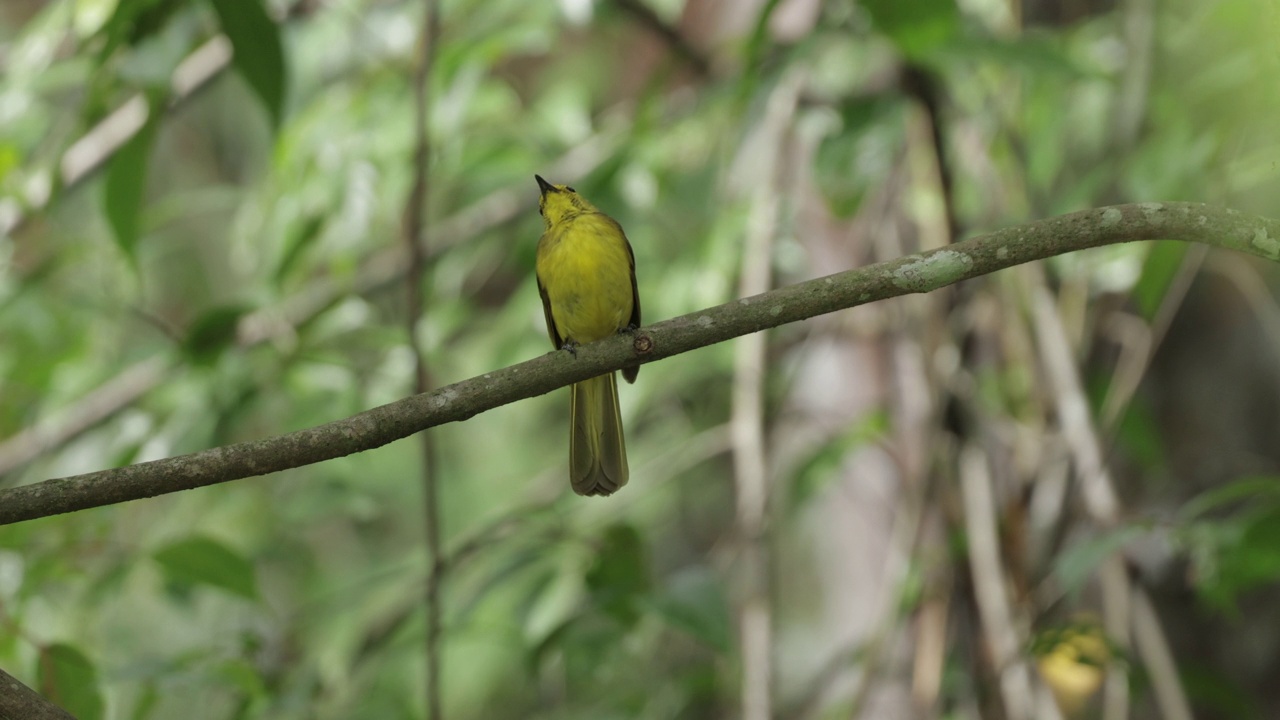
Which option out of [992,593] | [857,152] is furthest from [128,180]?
[992,593]

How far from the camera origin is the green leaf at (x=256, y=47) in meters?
2.07

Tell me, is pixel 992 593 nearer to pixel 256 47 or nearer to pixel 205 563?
pixel 205 563

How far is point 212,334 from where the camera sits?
2930mm

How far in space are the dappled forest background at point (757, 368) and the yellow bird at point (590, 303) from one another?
0.23m

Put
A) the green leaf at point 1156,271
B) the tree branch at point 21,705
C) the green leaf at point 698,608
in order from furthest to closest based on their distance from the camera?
the green leaf at point 1156,271 → the green leaf at point 698,608 → the tree branch at point 21,705

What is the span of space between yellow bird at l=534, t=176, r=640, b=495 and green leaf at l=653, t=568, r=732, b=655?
1.12 ft

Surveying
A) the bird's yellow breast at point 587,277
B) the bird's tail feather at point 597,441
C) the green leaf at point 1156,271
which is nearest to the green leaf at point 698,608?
the bird's tail feather at point 597,441

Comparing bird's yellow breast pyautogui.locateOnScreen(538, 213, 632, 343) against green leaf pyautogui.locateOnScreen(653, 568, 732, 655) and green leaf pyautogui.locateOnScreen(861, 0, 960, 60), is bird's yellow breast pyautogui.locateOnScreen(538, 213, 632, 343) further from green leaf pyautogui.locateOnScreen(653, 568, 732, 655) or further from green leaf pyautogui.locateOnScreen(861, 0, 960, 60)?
green leaf pyautogui.locateOnScreen(861, 0, 960, 60)

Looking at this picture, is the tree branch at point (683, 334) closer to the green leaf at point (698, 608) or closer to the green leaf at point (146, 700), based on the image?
the green leaf at point (698, 608)

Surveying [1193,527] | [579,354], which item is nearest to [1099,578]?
[1193,527]

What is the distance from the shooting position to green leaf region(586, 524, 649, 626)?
8.79ft

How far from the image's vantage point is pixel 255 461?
155 centimetres

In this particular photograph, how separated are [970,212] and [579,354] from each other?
2.93 m

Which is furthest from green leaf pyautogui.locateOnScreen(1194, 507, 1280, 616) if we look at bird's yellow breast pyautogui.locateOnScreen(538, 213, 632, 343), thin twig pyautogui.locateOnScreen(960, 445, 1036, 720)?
bird's yellow breast pyautogui.locateOnScreen(538, 213, 632, 343)
